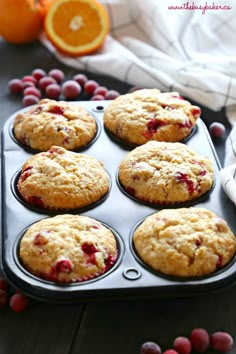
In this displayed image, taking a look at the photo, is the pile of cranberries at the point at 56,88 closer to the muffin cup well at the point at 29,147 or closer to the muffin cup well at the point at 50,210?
the muffin cup well at the point at 29,147

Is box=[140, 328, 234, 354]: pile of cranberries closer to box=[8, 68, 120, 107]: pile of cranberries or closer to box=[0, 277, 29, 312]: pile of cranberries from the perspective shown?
box=[0, 277, 29, 312]: pile of cranberries

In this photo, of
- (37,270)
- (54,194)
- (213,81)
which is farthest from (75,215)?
(213,81)

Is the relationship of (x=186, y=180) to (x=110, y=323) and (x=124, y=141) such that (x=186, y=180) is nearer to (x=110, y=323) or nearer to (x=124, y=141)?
(x=124, y=141)

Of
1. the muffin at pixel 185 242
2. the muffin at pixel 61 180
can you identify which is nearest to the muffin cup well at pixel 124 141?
the muffin at pixel 61 180

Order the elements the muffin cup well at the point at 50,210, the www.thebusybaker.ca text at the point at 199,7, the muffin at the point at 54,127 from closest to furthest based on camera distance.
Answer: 1. the muffin cup well at the point at 50,210
2. the muffin at the point at 54,127
3. the www.thebusybaker.ca text at the point at 199,7

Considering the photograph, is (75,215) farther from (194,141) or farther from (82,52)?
(82,52)
